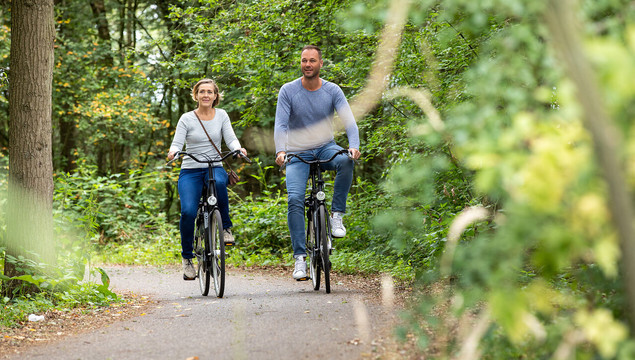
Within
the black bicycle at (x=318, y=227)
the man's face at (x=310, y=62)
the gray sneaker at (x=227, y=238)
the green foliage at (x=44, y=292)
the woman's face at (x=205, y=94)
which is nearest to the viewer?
the green foliage at (x=44, y=292)

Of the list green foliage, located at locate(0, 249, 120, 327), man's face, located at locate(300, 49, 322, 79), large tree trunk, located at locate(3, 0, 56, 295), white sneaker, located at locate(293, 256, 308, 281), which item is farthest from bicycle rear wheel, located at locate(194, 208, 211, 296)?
man's face, located at locate(300, 49, 322, 79)

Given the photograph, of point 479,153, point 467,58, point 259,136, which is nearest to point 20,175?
point 467,58

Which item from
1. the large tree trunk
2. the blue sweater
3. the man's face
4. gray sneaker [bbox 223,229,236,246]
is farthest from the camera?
gray sneaker [bbox 223,229,236,246]

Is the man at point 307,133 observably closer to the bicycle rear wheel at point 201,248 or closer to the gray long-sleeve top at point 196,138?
the gray long-sleeve top at point 196,138

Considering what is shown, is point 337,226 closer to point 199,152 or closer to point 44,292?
point 199,152

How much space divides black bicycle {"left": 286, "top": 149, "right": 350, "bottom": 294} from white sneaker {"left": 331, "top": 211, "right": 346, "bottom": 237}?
0.06 m

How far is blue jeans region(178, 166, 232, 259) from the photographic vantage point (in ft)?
22.7

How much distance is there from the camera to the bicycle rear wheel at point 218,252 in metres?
6.56

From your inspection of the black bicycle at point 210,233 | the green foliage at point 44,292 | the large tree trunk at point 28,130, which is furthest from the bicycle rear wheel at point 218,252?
the large tree trunk at point 28,130

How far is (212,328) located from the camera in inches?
193

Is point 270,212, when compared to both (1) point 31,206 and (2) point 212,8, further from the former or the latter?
(1) point 31,206

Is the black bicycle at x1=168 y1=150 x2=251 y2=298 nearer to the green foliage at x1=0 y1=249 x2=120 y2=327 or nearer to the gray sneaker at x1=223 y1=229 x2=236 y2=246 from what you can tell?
the gray sneaker at x1=223 y1=229 x2=236 y2=246

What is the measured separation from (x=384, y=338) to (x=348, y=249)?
542cm

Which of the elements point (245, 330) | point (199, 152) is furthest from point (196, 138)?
point (245, 330)
